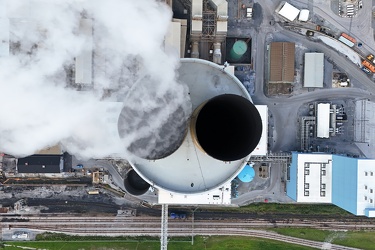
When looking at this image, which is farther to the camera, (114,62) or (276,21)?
(276,21)

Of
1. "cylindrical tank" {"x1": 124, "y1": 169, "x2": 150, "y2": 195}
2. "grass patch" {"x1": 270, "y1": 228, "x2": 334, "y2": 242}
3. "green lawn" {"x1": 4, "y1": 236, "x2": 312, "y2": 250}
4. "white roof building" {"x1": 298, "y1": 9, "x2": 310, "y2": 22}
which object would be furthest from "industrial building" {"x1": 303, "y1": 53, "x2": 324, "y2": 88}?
"cylindrical tank" {"x1": 124, "y1": 169, "x2": 150, "y2": 195}

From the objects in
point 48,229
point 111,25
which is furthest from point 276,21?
point 48,229

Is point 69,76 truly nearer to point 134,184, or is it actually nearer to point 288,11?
point 134,184

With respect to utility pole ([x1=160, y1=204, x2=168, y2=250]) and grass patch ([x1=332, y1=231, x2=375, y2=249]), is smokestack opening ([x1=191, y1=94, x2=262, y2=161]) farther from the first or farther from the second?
grass patch ([x1=332, y1=231, x2=375, y2=249])

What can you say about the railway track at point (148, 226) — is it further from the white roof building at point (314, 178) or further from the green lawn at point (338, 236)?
the white roof building at point (314, 178)

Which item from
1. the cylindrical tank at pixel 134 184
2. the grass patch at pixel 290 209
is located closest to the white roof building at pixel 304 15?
the grass patch at pixel 290 209

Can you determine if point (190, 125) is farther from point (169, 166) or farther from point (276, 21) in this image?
point (276, 21)
